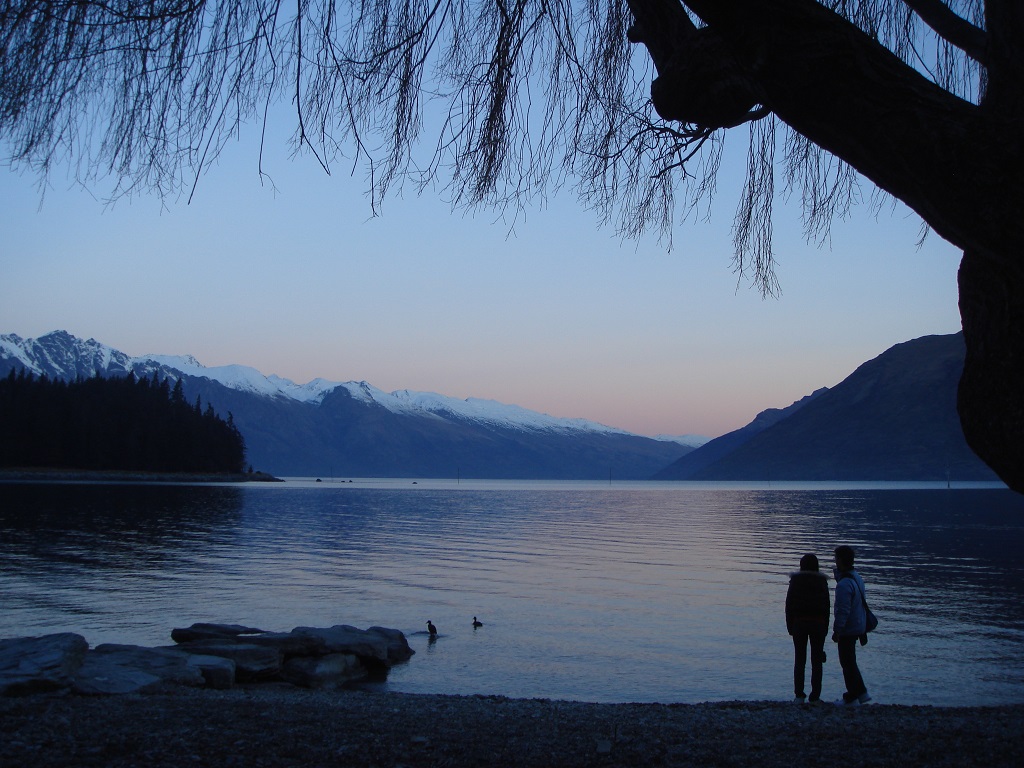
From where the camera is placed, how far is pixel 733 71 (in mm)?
4336

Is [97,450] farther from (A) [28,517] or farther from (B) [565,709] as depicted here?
(B) [565,709]

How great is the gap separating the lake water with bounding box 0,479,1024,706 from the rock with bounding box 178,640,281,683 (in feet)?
7.04

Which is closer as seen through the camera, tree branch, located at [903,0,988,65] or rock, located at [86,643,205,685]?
tree branch, located at [903,0,988,65]

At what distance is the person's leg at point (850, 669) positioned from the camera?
1138 centimetres

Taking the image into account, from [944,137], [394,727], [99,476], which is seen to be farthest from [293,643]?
[99,476]

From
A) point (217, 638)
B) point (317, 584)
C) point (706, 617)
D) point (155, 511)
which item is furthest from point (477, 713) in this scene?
point (155, 511)

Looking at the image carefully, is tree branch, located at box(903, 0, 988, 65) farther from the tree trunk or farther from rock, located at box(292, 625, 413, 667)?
rock, located at box(292, 625, 413, 667)

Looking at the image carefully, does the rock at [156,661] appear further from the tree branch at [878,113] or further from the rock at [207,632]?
the tree branch at [878,113]

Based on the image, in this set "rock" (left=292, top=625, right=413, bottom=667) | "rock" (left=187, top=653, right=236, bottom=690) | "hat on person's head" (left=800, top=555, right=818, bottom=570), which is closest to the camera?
"hat on person's head" (left=800, top=555, right=818, bottom=570)

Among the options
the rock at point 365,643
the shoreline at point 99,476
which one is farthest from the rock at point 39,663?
the shoreline at point 99,476

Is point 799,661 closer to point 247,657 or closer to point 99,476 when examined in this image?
point 247,657

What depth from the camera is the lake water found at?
1549 cm

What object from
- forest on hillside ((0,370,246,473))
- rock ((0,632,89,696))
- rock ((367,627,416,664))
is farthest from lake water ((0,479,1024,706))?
forest on hillside ((0,370,246,473))

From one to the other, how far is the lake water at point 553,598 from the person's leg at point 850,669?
2303 millimetres
